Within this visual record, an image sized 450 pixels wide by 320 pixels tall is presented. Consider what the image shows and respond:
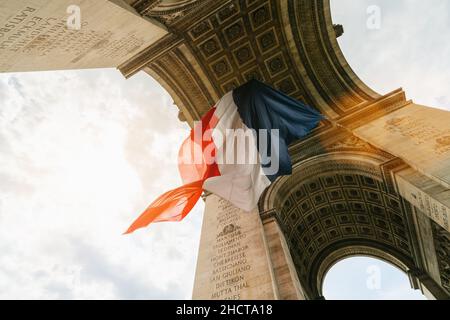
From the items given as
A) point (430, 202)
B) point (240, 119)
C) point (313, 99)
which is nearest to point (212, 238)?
point (240, 119)

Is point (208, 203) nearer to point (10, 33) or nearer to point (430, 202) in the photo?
point (430, 202)

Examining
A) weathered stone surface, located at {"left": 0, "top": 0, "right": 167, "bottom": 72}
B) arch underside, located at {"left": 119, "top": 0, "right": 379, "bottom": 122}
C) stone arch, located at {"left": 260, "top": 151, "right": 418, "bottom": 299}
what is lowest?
stone arch, located at {"left": 260, "top": 151, "right": 418, "bottom": 299}

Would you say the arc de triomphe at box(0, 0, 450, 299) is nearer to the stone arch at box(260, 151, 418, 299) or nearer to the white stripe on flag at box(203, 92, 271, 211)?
the stone arch at box(260, 151, 418, 299)

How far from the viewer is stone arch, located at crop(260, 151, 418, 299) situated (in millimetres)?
10969

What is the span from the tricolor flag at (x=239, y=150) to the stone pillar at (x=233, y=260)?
38.6 inches

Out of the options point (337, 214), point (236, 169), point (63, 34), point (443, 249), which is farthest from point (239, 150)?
point (443, 249)

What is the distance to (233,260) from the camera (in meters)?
7.25

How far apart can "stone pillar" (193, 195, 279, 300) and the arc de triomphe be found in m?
0.03

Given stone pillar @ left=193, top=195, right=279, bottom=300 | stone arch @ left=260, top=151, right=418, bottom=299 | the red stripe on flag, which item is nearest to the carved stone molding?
stone arch @ left=260, top=151, right=418, bottom=299

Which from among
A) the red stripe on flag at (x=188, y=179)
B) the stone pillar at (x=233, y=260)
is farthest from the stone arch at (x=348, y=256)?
the red stripe on flag at (x=188, y=179)

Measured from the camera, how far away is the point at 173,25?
437 inches

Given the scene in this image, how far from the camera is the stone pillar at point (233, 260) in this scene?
6.23 meters

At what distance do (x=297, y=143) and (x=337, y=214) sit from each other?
157 inches
